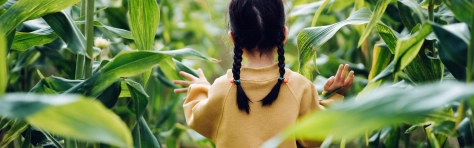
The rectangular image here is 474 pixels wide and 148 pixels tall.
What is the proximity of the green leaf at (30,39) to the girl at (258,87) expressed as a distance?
28 centimetres

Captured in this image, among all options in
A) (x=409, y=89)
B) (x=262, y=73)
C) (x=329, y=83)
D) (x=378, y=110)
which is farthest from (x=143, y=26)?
(x=378, y=110)

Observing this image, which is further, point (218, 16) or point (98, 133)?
point (218, 16)

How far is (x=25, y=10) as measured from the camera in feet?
2.90

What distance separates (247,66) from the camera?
101 cm

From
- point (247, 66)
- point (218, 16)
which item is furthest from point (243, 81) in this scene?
point (218, 16)

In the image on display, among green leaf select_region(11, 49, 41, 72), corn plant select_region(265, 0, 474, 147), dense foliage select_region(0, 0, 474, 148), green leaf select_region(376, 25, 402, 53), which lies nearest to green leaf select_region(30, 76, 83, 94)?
dense foliage select_region(0, 0, 474, 148)

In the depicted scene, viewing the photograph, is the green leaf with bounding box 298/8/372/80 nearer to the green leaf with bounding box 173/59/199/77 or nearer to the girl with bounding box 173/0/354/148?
the girl with bounding box 173/0/354/148

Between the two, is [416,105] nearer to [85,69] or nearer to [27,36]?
[85,69]

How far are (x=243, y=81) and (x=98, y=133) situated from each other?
1.64ft

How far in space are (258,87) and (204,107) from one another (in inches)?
3.6

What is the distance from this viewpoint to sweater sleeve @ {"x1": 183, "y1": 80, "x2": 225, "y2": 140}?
100 centimetres

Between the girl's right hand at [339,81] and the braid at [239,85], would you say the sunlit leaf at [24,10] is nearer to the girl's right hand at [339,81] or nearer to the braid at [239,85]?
the braid at [239,85]

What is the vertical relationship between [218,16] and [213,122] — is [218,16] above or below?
below

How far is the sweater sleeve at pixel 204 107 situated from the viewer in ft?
3.29
